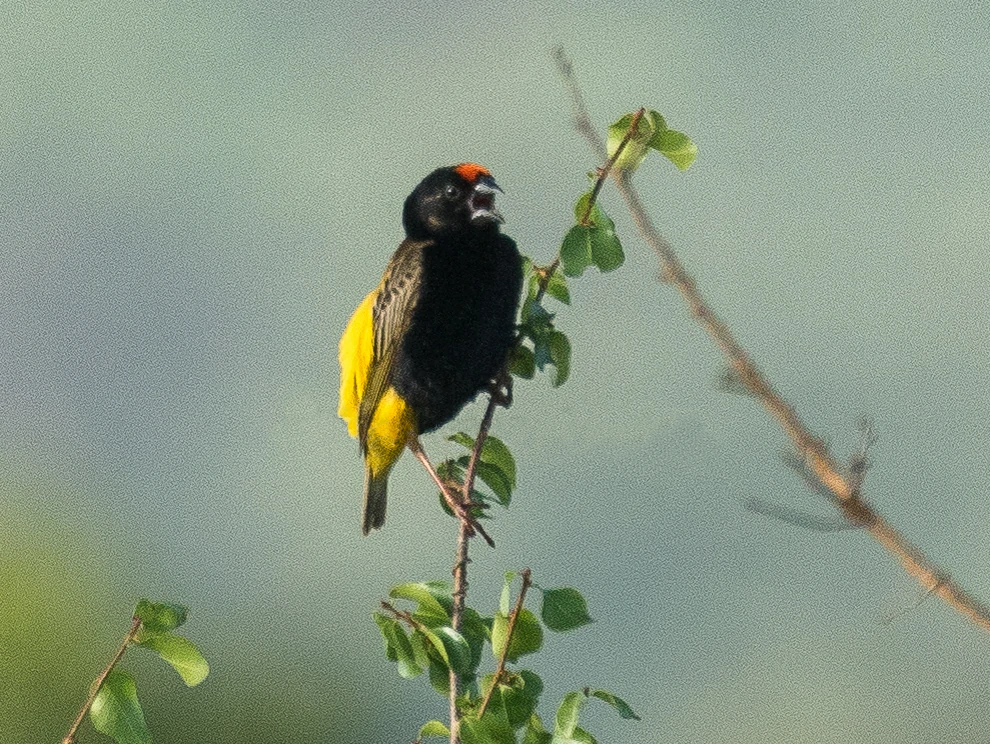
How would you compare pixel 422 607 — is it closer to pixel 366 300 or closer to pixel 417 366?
pixel 417 366

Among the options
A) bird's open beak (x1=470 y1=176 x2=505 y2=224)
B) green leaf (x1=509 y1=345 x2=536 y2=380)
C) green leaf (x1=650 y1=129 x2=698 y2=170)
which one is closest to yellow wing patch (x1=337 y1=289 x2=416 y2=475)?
bird's open beak (x1=470 y1=176 x2=505 y2=224)

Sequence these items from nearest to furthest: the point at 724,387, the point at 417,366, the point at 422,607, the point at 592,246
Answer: the point at 724,387 → the point at 422,607 → the point at 592,246 → the point at 417,366

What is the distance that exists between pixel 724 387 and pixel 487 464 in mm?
671

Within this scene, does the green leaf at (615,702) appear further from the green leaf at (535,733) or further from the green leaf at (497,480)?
the green leaf at (497,480)

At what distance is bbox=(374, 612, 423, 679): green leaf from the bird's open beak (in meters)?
1.21

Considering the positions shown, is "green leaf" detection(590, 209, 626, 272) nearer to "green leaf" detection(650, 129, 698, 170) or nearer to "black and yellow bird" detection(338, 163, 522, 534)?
→ "green leaf" detection(650, 129, 698, 170)

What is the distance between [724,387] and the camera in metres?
1.23

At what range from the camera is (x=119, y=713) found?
4.68 ft

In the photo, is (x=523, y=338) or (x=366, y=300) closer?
(x=523, y=338)

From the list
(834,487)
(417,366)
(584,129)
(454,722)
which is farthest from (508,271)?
(834,487)

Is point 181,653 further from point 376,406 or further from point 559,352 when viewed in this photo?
point 376,406

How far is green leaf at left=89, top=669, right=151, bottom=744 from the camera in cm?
142

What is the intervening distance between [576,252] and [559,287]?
5.5 inches

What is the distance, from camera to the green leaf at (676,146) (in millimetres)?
1761
